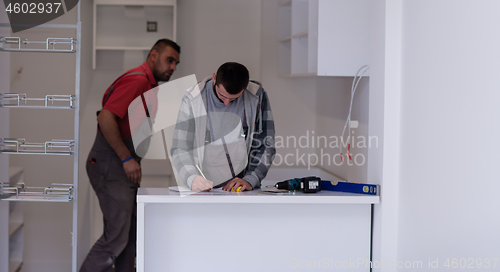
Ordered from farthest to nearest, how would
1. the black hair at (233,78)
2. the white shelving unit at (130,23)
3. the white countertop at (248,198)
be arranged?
1. the white shelving unit at (130,23)
2. the black hair at (233,78)
3. the white countertop at (248,198)

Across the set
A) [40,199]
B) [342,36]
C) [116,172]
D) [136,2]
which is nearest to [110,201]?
[116,172]

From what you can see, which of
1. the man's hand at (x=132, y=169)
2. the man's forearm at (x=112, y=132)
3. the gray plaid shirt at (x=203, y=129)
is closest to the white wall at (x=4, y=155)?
the man's forearm at (x=112, y=132)

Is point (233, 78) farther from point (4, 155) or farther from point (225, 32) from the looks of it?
point (225, 32)

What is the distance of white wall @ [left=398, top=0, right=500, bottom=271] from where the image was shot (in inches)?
43.3

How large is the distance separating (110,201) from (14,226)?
83cm

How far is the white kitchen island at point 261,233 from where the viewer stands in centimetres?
165

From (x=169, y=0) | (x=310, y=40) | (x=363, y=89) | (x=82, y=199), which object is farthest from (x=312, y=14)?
(x=82, y=199)

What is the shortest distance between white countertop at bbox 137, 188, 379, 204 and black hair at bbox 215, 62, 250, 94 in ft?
1.53

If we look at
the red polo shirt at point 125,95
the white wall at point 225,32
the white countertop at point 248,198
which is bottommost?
the white countertop at point 248,198

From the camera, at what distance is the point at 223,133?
2.08m

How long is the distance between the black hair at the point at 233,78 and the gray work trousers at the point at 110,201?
0.91m

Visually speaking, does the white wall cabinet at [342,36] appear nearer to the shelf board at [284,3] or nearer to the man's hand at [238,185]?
the man's hand at [238,185]

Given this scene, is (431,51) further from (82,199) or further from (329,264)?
(82,199)

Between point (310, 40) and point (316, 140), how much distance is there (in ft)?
4.23
